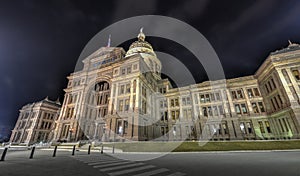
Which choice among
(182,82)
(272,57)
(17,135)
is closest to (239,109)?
(272,57)

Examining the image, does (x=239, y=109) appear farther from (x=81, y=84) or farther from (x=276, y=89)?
(x=81, y=84)

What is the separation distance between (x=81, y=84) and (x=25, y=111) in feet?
132

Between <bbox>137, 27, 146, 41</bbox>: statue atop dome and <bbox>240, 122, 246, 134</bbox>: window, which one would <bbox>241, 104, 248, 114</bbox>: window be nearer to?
<bbox>240, 122, 246, 134</bbox>: window

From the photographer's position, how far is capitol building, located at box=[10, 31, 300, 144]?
96.2 ft

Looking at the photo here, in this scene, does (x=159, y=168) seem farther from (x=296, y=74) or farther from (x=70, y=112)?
(x=70, y=112)

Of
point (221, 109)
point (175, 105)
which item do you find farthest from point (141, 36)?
point (221, 109)

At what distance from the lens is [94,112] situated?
39.7m

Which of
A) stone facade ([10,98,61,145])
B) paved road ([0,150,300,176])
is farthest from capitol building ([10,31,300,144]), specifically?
stone facade ([10,98,61,145])

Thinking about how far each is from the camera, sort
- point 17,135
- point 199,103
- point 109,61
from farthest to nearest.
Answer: point 17,135 → point 109,61 → point 199,103

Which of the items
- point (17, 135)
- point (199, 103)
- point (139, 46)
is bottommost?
point (17, 135)

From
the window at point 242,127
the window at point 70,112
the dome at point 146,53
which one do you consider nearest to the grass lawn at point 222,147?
the window at point 242,127

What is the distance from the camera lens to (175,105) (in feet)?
139

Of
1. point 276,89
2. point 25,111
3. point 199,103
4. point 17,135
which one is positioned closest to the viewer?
point 276,89

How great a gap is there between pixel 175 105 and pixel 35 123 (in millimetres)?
54705
